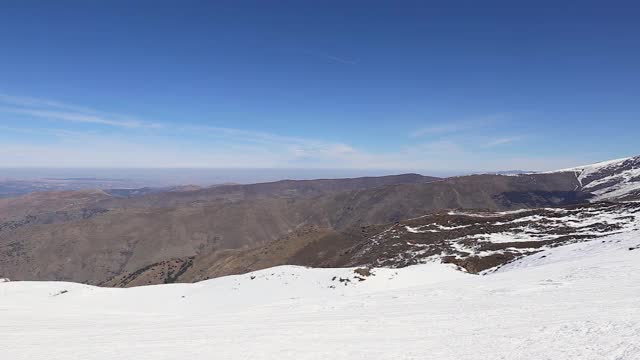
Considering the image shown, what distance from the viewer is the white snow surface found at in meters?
14.0

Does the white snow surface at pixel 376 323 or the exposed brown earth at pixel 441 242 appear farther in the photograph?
the exposed brown earth at pixel 441 242

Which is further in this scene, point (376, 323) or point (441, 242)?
point (441, 242)

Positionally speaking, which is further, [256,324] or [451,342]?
[256,324]

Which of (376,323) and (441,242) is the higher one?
(376,323)

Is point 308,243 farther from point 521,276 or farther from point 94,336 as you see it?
point 94,336

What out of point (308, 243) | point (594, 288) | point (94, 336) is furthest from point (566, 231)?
point (94, 336)

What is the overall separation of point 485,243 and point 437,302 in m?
37.5

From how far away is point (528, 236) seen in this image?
6041cm

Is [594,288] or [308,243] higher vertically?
[594,288]

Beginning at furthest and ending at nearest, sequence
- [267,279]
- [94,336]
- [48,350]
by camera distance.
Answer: [267,279], [94,336], [48,350]

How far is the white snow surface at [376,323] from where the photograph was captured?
1398 cm

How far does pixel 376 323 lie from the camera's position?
60.9 ft

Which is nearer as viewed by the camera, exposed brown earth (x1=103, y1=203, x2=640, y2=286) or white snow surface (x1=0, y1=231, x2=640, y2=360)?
white snow surface (x1=0, y1=231, x2=640, y2=360)

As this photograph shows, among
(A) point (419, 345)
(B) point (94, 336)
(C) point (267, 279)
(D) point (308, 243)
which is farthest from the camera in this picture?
(D) point (308, 243)
